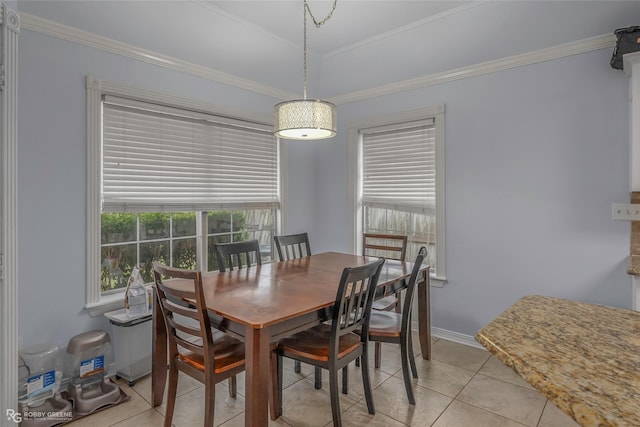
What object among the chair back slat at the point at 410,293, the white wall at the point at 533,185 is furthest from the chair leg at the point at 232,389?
the white wall at the point at 533,185

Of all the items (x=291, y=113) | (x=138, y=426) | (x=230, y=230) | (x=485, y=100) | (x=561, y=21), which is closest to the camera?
(x=138, y=426)

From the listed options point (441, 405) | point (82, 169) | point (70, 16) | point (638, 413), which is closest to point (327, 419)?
point (441, 405)

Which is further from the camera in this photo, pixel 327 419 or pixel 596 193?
pixel 596 193

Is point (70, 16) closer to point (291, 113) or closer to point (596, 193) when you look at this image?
point (291, 113)

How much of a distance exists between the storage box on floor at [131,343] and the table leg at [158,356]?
400mm

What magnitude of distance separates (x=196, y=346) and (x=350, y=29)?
293 cm

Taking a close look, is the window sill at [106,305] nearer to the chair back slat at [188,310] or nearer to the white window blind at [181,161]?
the white window blind at [181,161]

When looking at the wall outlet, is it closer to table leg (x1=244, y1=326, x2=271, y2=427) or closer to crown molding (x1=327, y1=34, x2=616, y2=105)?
crown molding (x1=327, y1=34, x2=616, y2=105)

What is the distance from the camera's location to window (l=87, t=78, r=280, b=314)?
2.65m

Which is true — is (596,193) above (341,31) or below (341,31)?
below

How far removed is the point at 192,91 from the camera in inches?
125

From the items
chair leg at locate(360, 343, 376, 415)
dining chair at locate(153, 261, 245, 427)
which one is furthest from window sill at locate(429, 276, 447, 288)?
dining chair at locate(153, 261, 245, 427)

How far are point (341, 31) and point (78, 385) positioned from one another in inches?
137

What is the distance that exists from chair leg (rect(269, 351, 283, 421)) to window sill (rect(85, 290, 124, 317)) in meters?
1.42
